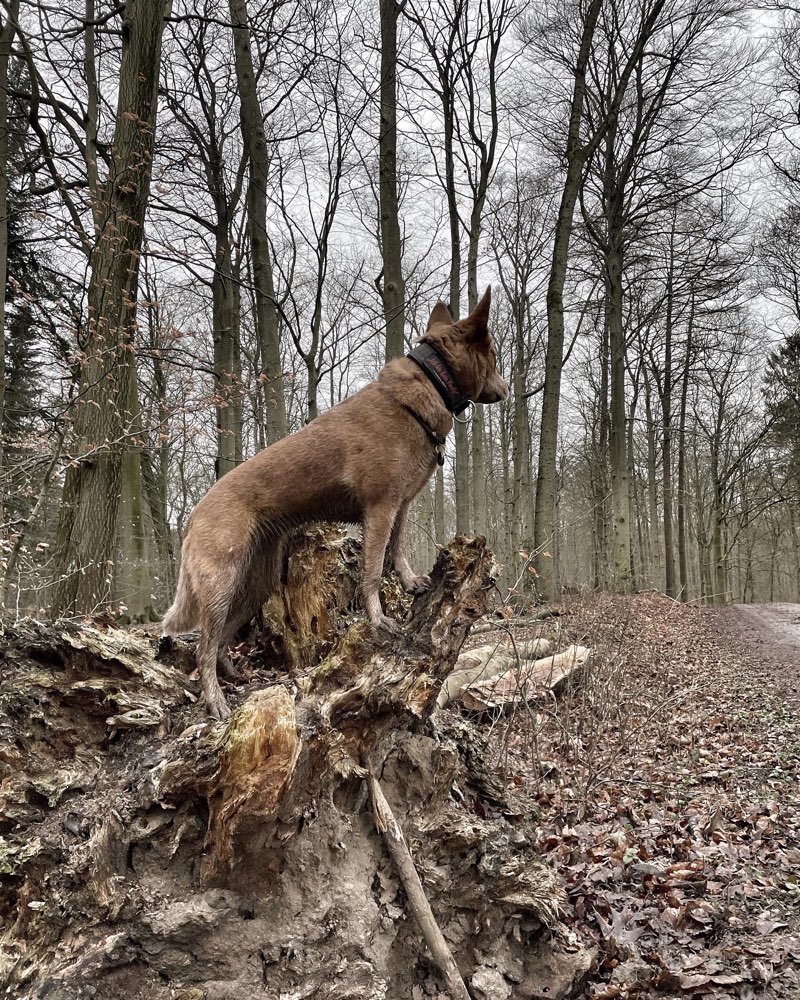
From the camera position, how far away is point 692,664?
35.1ft

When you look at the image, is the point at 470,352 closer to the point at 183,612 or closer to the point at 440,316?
the point at 440,316

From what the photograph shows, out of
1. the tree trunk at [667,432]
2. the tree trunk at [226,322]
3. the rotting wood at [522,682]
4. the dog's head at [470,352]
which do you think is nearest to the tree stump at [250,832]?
the dog's head at [470,352]

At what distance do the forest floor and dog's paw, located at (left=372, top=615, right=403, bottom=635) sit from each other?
1768 millimetres

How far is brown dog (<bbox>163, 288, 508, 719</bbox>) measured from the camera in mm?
3133

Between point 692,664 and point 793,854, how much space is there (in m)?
6.93

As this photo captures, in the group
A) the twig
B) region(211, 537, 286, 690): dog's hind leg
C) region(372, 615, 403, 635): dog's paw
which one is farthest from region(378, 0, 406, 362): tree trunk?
the twig

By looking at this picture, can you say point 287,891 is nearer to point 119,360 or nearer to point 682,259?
point 119,360

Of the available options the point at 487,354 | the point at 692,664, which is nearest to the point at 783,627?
the point at 692,664

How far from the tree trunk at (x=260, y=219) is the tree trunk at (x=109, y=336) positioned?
309 centimetres

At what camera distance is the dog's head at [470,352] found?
11.3 feet

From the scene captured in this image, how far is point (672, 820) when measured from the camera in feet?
16.1

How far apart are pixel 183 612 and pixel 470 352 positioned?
7.14ft

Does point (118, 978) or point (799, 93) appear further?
point (799, 93)

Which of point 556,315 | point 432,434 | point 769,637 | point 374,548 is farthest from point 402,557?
point 769,637
